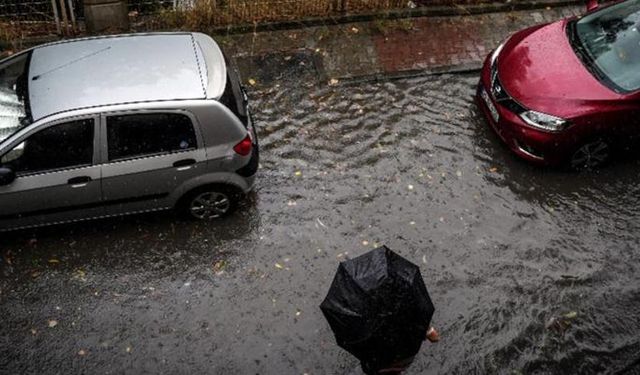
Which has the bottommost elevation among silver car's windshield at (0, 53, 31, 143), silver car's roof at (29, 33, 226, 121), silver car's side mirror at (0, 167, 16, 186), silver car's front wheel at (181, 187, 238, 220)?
silver car's front wheel at (181, 187, 238, 220)

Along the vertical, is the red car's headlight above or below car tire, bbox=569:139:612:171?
above

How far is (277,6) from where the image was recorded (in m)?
9.75

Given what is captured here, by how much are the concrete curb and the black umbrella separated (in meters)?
5.90

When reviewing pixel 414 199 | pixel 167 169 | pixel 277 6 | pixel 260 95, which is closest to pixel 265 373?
pixel 167 169

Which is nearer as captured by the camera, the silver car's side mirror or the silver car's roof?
the silver car's side mirror

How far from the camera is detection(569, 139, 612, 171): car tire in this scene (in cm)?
781

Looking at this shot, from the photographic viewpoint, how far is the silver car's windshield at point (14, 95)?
19.5 feet

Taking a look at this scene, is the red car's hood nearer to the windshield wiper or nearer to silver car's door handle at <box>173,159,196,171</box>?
the windshield wiper

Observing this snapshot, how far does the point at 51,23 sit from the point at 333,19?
4369 mm

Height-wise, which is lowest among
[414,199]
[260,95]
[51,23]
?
[414,199]

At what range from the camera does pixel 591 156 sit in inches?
313

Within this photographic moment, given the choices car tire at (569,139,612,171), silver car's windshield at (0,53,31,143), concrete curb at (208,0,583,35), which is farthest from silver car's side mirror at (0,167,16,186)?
car tire at (569,139,612,171)

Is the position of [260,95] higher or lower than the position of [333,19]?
lower

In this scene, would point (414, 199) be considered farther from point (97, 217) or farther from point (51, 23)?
point (51, 23)
